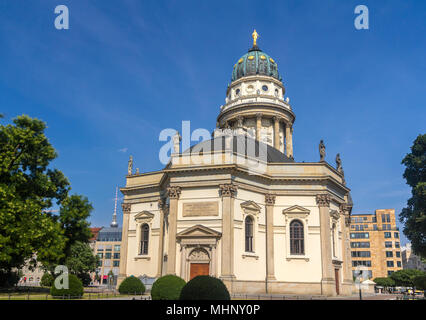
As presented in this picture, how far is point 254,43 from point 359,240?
7060 cm

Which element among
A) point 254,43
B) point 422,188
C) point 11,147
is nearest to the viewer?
point 11,147

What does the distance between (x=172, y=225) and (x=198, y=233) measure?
9.12 feet

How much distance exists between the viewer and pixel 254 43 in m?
66.4

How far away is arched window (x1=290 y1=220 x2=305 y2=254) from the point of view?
126 feet

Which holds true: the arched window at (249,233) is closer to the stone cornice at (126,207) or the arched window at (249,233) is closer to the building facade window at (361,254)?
the stone cornice at (126,207)

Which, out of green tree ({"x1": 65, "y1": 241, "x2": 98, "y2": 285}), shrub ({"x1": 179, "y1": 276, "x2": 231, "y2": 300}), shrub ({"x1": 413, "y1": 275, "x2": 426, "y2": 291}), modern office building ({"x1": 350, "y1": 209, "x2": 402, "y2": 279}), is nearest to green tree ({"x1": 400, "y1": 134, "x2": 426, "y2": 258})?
shrub ({"x1": 413, "y1": 275, "x2": 426, "y2": 291})

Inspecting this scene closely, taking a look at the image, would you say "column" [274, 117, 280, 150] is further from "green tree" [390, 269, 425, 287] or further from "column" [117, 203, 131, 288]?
"green tree" [390, 269, 425, 287]

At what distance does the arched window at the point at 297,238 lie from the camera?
126ft

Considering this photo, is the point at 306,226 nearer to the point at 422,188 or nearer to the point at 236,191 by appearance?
A: the point at 236,191

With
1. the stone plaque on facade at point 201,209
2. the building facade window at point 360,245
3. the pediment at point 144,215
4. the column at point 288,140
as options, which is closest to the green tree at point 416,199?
the column at point 288,140

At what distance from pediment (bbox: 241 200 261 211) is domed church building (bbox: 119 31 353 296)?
120 mm

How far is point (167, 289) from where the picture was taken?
25.8 metres

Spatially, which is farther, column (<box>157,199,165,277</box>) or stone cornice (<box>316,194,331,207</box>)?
column (<box>157,199,165,277</box>)
